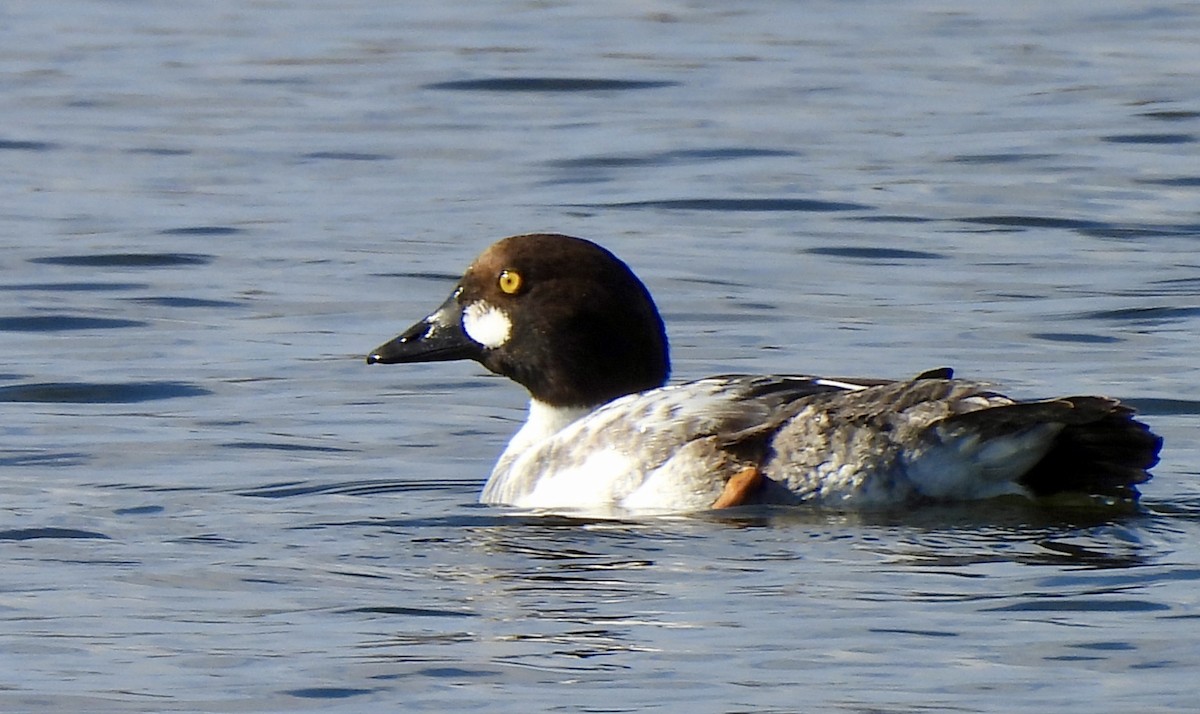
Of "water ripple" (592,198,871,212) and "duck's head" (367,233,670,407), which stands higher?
"duck's head" (367,233,670,407)

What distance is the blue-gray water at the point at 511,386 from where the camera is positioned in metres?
6.69

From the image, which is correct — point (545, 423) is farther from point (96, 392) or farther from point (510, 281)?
point (96, 392)

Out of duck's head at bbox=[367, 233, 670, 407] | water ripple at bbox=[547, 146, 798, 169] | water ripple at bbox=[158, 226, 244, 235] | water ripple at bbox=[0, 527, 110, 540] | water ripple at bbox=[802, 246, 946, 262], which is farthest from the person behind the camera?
water ripple at bbox=[547, 146, 798, 169]

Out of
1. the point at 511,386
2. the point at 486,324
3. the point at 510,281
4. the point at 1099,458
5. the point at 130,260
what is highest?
the point at 510,281

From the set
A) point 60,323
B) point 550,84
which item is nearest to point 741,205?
point 60,323

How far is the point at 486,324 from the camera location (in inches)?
372

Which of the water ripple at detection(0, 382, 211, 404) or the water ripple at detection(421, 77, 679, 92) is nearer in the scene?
the water ripple at detection(0, 382, 211, 404)

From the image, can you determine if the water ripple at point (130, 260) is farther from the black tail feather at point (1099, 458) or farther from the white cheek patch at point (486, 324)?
Answer: the black tail feather at point (1099, 458)

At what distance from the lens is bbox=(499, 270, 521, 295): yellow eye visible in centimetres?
928

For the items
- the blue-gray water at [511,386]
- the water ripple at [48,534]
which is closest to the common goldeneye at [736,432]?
the blue-gray water at [511,386]

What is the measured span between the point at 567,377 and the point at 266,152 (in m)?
7.69

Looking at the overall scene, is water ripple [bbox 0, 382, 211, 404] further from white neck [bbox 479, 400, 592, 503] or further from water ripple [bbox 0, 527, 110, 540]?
water ripple [bbox 0, 527, 110, 540]

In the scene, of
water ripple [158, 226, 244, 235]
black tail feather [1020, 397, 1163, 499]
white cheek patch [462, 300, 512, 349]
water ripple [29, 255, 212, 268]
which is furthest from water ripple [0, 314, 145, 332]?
Answer: black tail feather [1020, 397, 1163, 499]

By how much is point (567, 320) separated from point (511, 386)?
2135 mm
